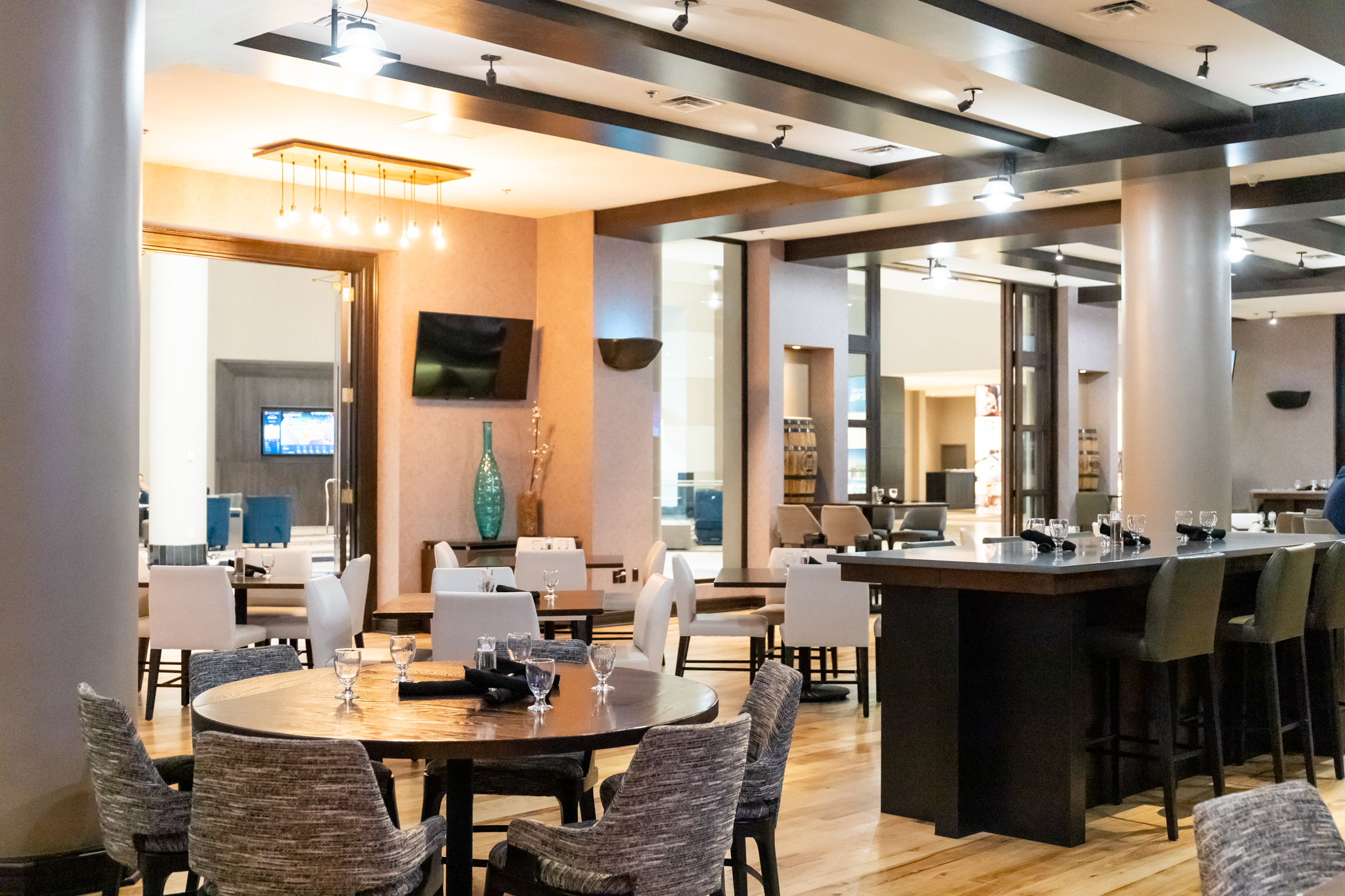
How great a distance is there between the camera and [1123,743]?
5.55 m

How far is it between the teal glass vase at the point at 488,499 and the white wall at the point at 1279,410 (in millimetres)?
11334

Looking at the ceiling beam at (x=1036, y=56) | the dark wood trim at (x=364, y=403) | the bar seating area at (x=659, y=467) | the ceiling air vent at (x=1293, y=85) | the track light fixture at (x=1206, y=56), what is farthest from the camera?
the dark wood trim at (x=364, y=403)

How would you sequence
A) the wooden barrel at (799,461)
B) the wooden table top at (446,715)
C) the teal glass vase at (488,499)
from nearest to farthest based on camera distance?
the wooden table top at (446,715) < the teal glass vase at (488,499) < the wooden barrel at (799,461)

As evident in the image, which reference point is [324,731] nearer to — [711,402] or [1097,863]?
[1097,863]

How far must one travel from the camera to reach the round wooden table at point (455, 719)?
118 inches

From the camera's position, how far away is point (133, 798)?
3.15 meters

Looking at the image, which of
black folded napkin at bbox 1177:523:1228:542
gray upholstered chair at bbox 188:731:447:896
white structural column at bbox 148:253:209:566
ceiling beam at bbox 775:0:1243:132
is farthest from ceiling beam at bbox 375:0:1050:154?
white structural column at bbox 148:253:209:566

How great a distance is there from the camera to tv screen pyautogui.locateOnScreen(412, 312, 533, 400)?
32.9 feet

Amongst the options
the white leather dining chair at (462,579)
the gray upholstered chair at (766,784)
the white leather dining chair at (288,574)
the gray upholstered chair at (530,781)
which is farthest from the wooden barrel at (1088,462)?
the gray upholstered chair at (766,784)

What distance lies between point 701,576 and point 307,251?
4.82 metres

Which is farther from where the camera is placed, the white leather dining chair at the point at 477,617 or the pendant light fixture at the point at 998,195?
the pendant light fixture at the point at 998,195

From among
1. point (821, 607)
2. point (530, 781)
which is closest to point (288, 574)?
point (821, 607)

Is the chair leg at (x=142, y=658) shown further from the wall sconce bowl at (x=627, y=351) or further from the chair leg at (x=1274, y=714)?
the chair leg at (x=1274, y=714)

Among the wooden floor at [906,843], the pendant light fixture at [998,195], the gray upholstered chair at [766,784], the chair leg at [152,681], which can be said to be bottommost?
the wooden floor at [906,843]
